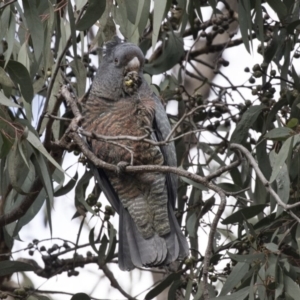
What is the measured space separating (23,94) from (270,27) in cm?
139

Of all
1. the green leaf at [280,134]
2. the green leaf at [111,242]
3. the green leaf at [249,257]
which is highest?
the green leaf at [111,242]

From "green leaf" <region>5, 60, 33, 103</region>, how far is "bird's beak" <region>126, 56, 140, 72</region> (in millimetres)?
772

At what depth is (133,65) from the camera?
282cm

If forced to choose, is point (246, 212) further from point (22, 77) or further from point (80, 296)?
point (22, 77)

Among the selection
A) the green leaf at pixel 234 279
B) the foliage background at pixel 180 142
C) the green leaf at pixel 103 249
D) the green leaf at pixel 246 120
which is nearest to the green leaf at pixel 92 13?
the foliage background at pixel 180 142

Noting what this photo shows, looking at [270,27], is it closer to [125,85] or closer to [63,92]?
[125,85]

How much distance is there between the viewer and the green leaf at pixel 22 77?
210 cm

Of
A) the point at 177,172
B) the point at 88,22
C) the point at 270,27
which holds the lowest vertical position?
the point at 177,172

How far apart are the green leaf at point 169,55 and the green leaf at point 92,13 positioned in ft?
3.13

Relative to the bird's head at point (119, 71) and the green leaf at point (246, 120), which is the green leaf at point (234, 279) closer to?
the green leaf at point (246, 120)

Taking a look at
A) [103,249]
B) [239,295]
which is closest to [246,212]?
[239,295]

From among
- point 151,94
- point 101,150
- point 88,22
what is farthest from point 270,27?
point 88,22

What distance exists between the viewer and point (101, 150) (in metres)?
2.83

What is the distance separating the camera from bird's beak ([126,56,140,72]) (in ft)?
9.19
